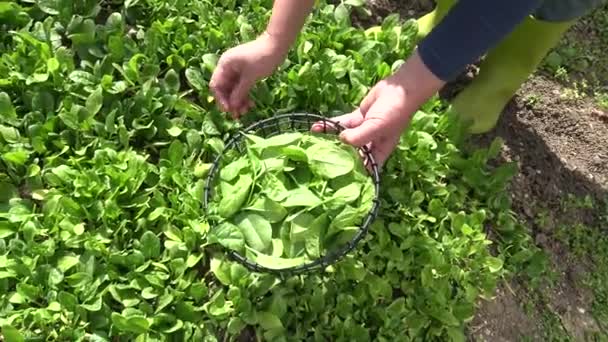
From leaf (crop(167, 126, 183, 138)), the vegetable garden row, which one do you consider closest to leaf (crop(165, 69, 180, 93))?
the vegetable garden row

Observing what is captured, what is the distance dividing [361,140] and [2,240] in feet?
2.68

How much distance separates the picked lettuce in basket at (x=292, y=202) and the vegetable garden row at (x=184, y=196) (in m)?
0.01

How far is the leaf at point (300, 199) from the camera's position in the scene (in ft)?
4.58

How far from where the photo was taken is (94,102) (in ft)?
5.66

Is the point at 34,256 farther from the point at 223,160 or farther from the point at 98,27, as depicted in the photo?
the point at 98,27

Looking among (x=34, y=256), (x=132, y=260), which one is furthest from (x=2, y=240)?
(x=132, y=260)

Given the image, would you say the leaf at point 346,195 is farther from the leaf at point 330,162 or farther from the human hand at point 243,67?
the human hand at point 243,67

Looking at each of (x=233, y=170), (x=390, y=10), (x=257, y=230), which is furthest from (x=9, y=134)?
(x=390, y=10)

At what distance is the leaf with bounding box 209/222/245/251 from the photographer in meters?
1.43

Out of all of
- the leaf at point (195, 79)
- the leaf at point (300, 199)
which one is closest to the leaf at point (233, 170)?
the leaf at point (300, 199)

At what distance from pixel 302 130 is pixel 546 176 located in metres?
0.75

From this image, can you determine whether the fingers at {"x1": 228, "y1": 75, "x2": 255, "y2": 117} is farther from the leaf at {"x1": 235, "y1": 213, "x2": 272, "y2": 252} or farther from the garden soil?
the garden soil

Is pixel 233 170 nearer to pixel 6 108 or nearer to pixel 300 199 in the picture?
pixel 300 199

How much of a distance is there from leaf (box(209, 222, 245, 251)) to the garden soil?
68 cm
